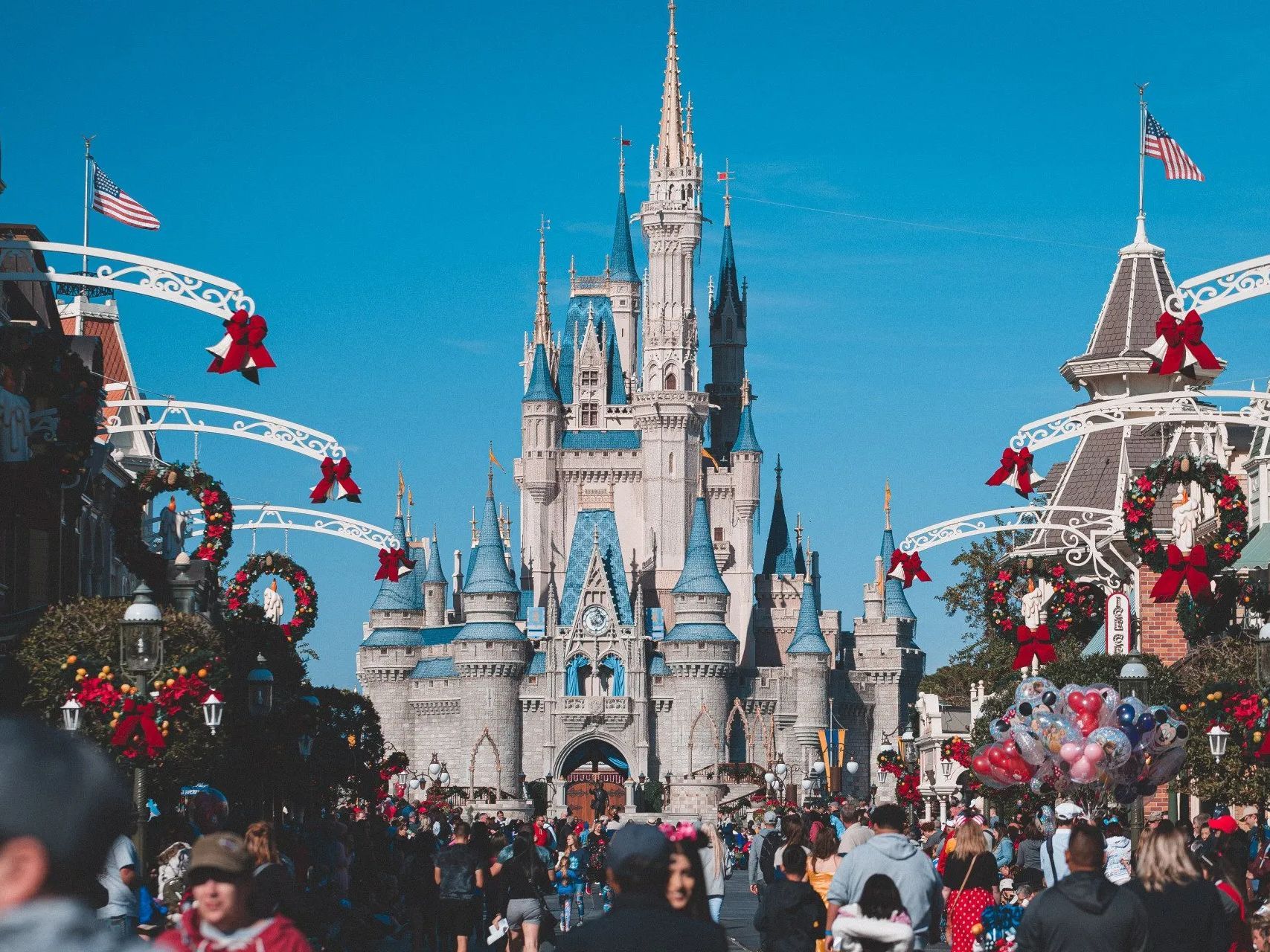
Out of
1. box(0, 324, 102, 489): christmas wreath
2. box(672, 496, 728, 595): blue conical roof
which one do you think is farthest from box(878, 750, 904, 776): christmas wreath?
box(672, 496, 728, 595): blue conical roof

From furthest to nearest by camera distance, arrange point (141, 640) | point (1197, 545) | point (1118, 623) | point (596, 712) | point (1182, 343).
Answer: point (596, 712), point (1118, 623), point (1197, 545), point (1182, 343), point (141, 640)

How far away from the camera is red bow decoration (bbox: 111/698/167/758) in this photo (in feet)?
59.4

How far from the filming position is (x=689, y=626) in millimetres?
112125

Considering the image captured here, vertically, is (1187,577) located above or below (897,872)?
above

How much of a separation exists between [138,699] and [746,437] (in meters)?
106

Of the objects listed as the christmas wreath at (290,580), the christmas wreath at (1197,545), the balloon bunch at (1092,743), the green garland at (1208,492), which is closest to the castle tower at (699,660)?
the christmas wreath at (290,580)

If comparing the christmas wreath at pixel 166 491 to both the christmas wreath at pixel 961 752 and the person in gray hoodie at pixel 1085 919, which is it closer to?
the christmas wreath at pixel 961 752

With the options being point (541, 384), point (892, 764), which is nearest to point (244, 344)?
point (892, 764)

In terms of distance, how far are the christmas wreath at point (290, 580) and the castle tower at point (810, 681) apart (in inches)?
3182

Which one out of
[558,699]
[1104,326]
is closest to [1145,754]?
Answer: [1104,326]

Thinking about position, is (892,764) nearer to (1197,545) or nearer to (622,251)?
(1197,545)

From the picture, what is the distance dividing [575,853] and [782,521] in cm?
10028

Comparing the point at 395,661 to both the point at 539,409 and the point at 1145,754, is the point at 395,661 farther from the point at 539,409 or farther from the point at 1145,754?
the point at 1145,754

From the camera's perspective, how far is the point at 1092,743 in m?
20.0
